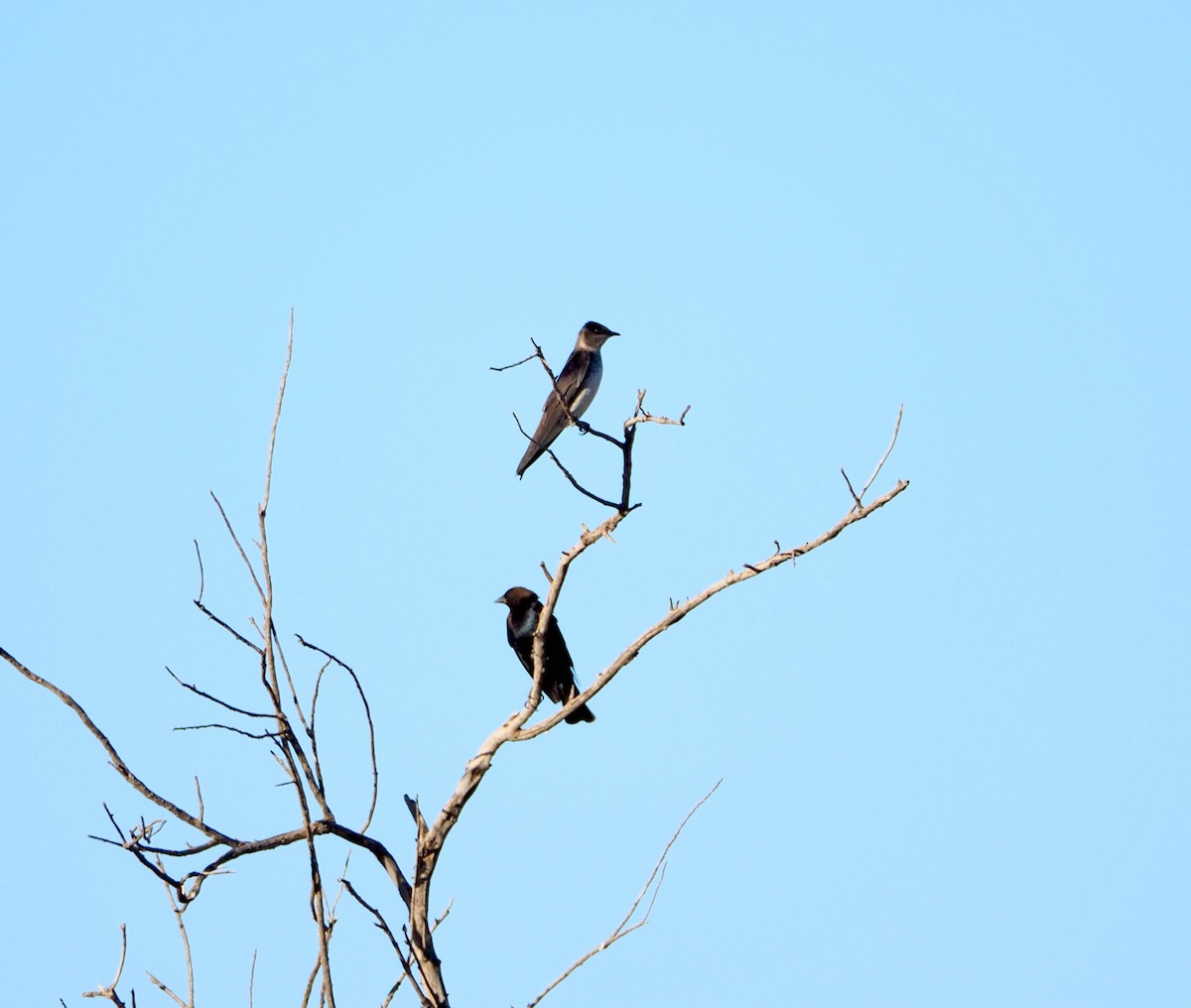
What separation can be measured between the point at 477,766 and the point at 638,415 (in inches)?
60.5

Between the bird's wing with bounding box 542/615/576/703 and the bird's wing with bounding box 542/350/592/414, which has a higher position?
the bird's wing with bounding box 542/350/592/414

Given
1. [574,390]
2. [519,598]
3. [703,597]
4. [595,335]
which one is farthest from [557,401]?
[703,597]

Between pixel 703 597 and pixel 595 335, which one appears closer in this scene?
pixel 703 597

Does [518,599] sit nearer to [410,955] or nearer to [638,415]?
[638,415]

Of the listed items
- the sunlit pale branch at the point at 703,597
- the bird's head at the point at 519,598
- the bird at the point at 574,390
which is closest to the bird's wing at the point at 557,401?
the bird at the point at 574,390

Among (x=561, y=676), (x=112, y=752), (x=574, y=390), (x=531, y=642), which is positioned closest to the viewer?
(x=112, y=752)

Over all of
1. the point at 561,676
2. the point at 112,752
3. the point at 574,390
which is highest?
the point at 574,390

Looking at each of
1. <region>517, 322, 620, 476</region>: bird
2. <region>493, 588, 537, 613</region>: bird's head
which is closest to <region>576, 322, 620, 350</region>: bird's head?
<region>517, 322, 620, 476</region>: bird

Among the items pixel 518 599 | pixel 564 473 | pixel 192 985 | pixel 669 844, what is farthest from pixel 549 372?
pixel 518 599

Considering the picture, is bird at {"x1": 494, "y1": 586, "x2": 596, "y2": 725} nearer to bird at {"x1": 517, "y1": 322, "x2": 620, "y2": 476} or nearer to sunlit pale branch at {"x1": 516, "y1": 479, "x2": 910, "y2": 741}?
bird at {"x1": 517, "y1": 322, "x2": 620, "y2": 476}

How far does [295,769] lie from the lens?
369 cm

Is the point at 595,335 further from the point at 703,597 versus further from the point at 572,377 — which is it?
the point at 703,597

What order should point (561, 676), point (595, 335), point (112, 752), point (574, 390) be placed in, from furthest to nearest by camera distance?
point (595, 335) → point (574, 390) → point (561, 676) → point (112, 752)

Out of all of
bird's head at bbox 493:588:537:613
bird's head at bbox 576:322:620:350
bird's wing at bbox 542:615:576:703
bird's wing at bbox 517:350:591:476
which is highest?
bird's head at bbox 576:322:620:350
